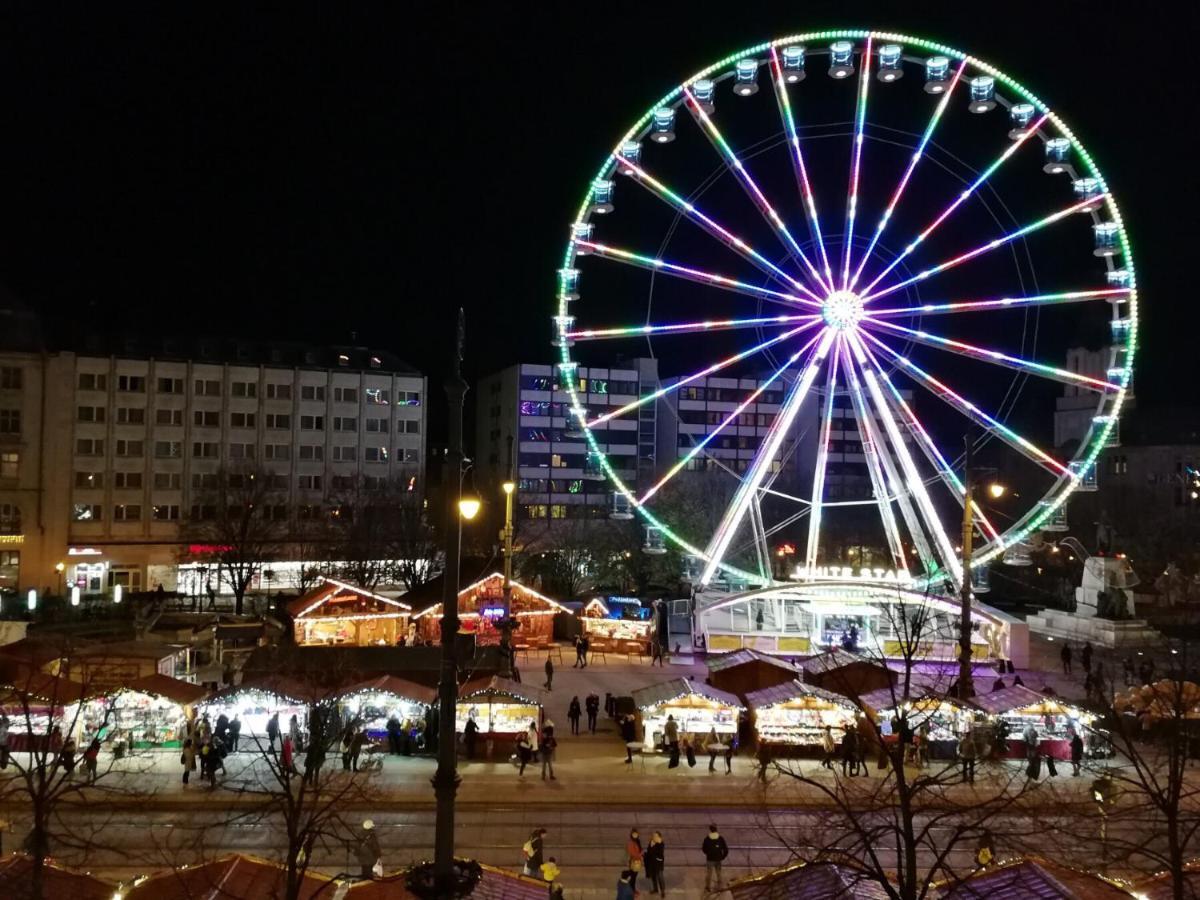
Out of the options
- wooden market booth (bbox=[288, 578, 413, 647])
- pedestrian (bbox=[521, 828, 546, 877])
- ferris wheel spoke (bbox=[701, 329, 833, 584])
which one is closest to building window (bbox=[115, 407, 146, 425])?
wooden market booth (bbox=[288, 578, 413, 647])

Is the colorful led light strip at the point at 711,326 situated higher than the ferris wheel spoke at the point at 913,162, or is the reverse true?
the ferris wheel spoke at the point at 913,162

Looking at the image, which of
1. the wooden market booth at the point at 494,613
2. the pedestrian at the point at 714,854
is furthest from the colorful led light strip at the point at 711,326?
the pedestrian at the point at 714,854

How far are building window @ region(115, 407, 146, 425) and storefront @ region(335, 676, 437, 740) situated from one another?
38765 mm

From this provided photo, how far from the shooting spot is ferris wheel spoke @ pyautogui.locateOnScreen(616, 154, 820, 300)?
94.2ft

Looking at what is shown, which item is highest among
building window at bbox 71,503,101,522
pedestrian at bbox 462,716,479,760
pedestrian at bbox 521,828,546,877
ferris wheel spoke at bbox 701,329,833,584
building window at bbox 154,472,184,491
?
ferris wheel spoke at bbox 701,329,833,584

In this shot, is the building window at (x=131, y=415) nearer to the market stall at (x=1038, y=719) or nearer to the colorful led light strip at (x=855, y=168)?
the colorful led light strip at (x=855, y=168)

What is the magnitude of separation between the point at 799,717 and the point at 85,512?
146ft

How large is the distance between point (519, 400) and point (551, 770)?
59.6 meters

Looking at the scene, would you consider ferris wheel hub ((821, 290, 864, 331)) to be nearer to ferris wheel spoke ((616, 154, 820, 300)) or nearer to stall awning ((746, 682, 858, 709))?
ferris wheel spoke ((616, 154, 820, 300))

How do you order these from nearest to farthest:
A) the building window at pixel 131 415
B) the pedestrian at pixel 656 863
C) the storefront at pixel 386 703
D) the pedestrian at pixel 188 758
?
the pedestrian at pixel 656 863 → the pedestrian at pixel 188 758 → the storefront at pixel 386 703 → the building window at pixel 131 415

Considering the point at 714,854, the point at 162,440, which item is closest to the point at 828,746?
the point at 714,854

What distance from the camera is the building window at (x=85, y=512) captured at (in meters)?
52.1

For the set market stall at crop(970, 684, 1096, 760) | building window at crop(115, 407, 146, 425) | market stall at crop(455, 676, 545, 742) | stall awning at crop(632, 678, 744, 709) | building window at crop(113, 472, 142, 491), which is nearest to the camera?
market stall at crop(970, 684, 1096, 760)

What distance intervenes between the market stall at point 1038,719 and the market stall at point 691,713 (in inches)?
215
